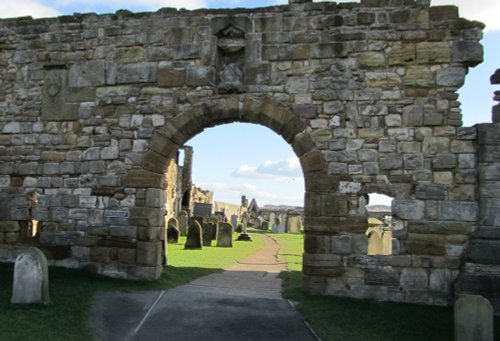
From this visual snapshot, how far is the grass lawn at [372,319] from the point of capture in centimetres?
569

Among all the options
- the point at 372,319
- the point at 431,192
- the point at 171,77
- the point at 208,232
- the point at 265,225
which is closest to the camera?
the point at 372,319

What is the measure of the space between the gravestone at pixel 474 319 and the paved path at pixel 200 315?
5.50 feet

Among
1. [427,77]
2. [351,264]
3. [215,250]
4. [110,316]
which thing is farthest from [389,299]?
[215,250]

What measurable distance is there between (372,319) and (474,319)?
1.58 m

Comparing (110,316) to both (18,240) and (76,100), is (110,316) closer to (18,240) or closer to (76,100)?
(18,240)

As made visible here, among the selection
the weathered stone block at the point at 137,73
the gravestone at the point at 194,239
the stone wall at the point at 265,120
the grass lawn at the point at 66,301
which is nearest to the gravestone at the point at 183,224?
the gravestone at the point at 194,239

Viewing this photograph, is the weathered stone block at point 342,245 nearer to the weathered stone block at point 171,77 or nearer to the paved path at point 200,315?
the paved path at point 200,315

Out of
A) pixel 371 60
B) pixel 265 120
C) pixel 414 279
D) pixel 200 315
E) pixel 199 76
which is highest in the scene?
pixel 371 60

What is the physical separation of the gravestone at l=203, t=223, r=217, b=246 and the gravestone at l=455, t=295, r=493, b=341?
1177 centimetres

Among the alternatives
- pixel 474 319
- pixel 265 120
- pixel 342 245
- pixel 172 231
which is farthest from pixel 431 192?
pixel 172 231

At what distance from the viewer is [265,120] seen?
8023 millimetres

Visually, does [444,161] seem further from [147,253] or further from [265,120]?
[147,253]

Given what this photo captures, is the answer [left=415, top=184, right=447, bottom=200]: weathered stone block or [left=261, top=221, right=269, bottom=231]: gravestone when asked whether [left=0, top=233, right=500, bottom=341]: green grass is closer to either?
[left=415, top=184, right=447, bottom=200]: weathered stone block

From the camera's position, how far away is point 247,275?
393 inches
